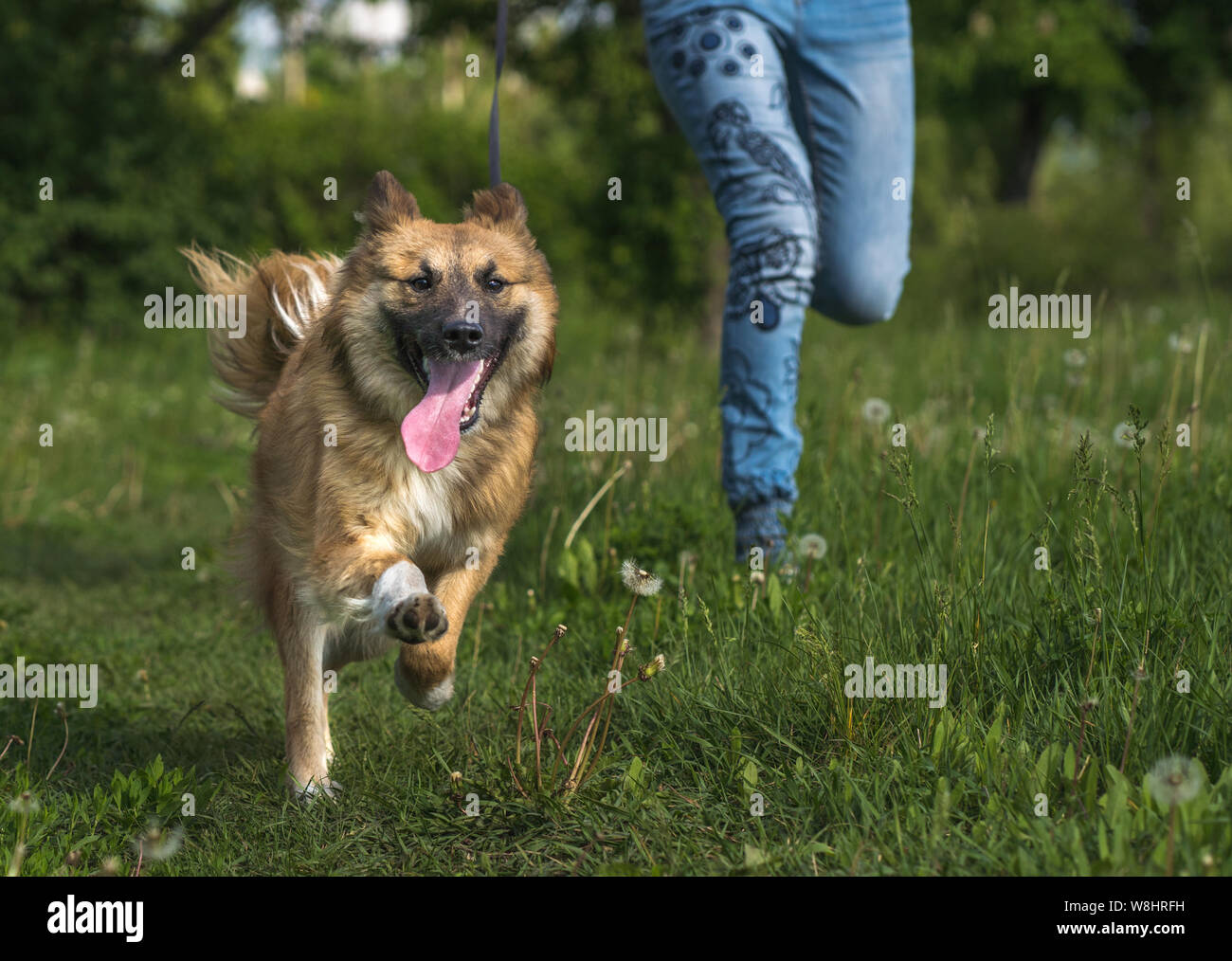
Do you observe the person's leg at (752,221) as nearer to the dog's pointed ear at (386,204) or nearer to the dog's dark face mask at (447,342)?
the dog's dark face mask at (447,342)

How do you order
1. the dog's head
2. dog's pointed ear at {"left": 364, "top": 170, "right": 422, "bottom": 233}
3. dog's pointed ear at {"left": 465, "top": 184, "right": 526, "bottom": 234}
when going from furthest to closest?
1. dog's pointed ear at {"left": 465, "top": 184, "right": 526, "bottom": 234}
2. dog's pointed ear at {"left": 364, "top": 170, "right": 422, "bottom": 233}
3. the dog's head

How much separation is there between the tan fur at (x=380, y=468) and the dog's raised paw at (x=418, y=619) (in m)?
0.33

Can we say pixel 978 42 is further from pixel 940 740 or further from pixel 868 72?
pixel 940 740

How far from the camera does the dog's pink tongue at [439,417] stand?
8.86ft

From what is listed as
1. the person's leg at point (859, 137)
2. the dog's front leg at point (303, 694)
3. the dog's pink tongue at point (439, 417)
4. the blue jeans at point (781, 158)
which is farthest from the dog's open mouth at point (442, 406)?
the person's leg at point (859, 137)

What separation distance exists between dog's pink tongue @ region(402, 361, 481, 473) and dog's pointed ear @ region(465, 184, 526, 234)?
0.41 meters

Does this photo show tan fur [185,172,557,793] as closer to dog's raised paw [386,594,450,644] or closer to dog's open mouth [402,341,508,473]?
dog's open mouth [402,341,508,473]

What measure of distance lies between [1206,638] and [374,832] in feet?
6.18

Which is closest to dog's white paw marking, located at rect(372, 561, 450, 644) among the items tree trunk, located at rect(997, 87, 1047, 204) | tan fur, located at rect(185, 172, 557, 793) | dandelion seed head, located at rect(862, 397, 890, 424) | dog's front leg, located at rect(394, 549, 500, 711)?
tan fur, located at rect(185, 172, 557, 793)

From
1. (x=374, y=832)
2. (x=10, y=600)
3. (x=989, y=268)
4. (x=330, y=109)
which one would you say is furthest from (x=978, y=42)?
(x=374, y=832)

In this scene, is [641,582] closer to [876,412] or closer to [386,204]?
[386,204]

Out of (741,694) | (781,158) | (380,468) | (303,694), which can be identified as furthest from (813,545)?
(303,694)

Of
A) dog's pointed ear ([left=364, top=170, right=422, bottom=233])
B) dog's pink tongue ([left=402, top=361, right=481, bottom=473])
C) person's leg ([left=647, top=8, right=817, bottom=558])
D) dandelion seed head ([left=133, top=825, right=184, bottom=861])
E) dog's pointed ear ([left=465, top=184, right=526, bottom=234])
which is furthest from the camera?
person's leg ([left=647, top=8, right=817, bottom=558])

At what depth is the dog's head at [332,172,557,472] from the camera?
280 centimetres
